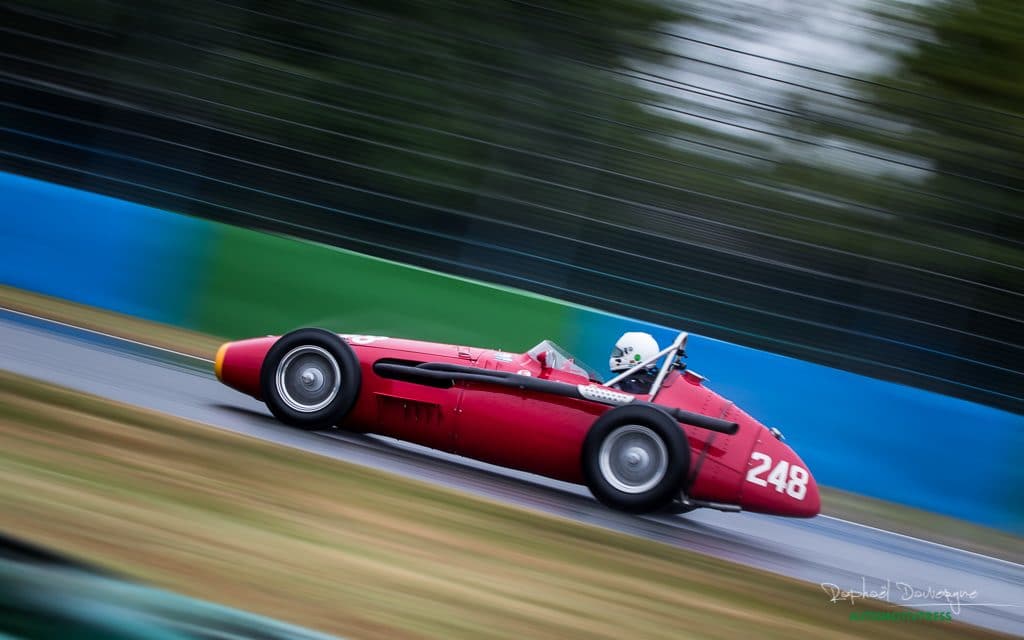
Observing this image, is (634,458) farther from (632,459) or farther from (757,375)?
(757,375)

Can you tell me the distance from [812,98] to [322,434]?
5.72 metres

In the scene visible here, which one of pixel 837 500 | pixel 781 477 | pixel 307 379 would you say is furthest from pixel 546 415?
pixel 837 500

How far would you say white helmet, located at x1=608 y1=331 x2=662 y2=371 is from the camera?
712cm

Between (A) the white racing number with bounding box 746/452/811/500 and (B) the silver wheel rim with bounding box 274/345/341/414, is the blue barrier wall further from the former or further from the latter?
(B) the silver wheel rim with bounding box 274/345/341/414

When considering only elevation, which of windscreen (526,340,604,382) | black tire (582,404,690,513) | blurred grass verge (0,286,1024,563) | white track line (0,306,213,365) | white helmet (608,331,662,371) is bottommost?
white track line (0,306,213,365)

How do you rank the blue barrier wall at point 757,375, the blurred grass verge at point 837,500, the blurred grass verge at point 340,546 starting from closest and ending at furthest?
the blurred grass verge at point 340,546
the blurred grass verge at point 837,500
the blue barrier wall at point 757,375

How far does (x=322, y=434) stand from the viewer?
7.07 meters

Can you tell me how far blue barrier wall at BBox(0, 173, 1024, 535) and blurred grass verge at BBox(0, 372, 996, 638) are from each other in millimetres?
3467

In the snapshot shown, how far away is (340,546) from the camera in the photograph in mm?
4758

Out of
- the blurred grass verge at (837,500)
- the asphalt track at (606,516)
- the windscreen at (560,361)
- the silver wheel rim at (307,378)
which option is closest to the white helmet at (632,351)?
the windscreen at (560,361)

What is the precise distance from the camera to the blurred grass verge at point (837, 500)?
27.5 ft

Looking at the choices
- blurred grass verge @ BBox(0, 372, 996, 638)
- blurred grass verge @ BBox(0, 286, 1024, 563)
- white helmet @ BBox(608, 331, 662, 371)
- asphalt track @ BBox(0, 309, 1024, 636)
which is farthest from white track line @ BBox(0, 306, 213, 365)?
white helmet @ BBox(608, 331, 662, 371)

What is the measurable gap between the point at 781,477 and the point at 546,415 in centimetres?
142

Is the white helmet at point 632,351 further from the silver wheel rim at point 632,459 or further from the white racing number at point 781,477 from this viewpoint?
the white racing number at point 781,477
